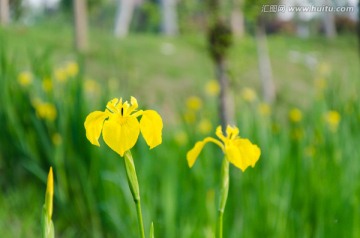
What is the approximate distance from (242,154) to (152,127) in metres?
0.13

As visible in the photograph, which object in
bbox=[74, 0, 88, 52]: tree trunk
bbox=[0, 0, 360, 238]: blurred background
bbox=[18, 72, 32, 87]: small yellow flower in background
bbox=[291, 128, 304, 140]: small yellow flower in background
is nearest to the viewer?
bbox=[0, 0, 360, 238]: blurred background

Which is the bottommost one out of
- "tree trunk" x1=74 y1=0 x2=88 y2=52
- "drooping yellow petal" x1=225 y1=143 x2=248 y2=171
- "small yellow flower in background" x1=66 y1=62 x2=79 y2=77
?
"tree trunk" x1=74 y1=0 x2=88 y2=52

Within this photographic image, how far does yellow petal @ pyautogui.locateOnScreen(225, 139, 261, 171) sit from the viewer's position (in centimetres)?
56

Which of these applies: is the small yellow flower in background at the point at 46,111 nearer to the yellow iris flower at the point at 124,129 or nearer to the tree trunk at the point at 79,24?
the yellow iris flower at the point at 124,129

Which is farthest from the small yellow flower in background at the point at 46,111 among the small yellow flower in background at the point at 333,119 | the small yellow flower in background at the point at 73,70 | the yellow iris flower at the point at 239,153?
→ the yellow iris flower at the point at 239,153

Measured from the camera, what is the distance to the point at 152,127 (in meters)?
0.48

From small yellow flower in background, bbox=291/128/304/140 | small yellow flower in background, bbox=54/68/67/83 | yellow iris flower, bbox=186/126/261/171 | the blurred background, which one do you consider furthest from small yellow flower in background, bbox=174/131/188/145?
yellow iris flower, bbox=186/126/261/171

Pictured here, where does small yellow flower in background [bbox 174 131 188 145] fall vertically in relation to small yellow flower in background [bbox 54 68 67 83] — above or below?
below

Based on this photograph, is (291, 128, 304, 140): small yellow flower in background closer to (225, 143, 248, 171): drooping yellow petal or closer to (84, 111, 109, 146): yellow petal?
(225, 143, 248, 171): drooping yellow petal

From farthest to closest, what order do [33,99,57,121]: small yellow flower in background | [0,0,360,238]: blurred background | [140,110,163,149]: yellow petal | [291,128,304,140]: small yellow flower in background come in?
[33,99,57,121]: small yellow flower in background, [291,128,304,140]: small yellow flower in background, [0,0,360,238]: blurred background, [140,110,163,149]: yellow petal

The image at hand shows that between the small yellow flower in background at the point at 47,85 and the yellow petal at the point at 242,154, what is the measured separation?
1900mm

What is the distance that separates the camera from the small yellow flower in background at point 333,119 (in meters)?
2.31

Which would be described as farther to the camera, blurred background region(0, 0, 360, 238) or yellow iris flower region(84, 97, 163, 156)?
blurred background region(0, 0, 360, 238)

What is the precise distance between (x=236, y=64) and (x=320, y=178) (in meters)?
1.21
